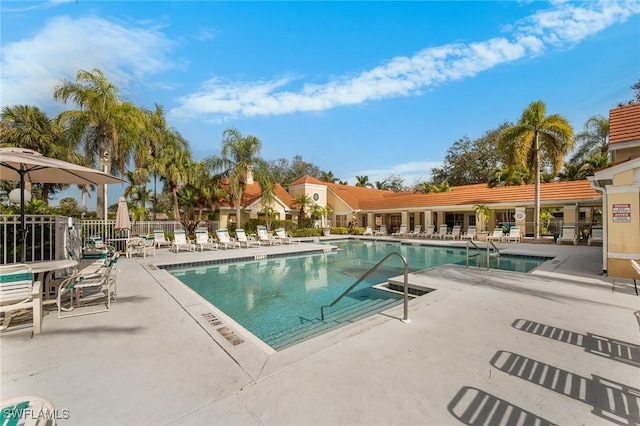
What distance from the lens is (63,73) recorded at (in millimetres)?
15594

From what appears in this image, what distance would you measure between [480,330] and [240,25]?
15087mm

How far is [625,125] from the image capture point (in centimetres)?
1056

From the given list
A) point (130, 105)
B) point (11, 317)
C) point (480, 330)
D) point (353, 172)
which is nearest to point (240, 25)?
point (130, 105)

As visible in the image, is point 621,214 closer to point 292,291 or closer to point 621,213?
point 621,213

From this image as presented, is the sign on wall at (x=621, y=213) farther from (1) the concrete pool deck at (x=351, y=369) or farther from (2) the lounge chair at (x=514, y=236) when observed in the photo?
(2) the lounge chair at (x=514, y=236)

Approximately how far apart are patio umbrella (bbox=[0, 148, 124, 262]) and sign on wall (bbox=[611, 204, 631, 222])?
41.8ft

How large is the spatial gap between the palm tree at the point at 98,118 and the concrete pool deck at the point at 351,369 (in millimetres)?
14883

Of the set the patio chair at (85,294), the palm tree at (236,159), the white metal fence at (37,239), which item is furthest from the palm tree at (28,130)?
the patio chair at (85,294)

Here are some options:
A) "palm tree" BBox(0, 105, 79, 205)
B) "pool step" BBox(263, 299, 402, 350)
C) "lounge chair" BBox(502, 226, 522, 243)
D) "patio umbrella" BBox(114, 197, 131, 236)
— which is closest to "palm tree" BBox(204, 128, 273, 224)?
"patio umbrella" BBox(114, 197, 131, 236)

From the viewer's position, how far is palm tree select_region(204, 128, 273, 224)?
23.6 metres

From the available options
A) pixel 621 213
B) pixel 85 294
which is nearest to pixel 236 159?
pixel 85 294

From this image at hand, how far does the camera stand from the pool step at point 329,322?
523 centimetres

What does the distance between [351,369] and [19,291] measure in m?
4.94

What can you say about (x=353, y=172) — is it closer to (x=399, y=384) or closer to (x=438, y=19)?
(x=438, y=19)
